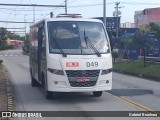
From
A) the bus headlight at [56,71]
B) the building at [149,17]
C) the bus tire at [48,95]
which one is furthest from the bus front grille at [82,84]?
the building at [149,17]

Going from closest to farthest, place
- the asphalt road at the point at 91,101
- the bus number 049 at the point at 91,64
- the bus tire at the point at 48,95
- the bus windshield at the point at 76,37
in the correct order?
1. the asphalt road at the point at 91,101
2. the bus number 049 at the point at 91,64
3. the bus windshield at the point at 76,37
4. the bus tire at the point at 48,95

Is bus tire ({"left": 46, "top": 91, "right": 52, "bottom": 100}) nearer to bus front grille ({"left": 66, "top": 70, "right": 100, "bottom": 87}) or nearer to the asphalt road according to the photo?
the asphalt road

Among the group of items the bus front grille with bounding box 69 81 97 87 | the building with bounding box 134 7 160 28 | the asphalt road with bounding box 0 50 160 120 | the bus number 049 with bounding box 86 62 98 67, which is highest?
the building with bounding box 134 7 160 28

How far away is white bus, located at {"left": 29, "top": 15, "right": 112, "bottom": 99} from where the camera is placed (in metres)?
14.1

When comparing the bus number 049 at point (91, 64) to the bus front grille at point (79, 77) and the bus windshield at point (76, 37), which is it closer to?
the bus front grille at point (79, 77)

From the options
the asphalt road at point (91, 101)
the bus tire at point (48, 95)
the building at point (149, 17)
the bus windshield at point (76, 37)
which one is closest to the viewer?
the asphalt road at point (91, 101)

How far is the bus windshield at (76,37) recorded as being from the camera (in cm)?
1469

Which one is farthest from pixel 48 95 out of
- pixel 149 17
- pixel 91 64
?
pixel 149 17

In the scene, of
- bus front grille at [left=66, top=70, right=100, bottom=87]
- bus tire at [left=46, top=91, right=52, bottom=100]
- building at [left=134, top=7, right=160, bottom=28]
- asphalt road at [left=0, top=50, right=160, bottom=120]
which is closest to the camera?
asphalt road at [left=0, top=50, right=160, bottom=120]

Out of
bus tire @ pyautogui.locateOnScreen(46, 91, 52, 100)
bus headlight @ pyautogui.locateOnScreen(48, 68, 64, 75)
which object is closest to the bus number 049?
bus headlight @ pyautogui.locateOnScreen(48, 68, 64, 75)

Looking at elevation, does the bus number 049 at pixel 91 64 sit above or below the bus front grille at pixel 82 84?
above

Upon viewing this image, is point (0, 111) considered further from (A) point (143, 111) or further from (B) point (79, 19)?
(B) point (79, 19)

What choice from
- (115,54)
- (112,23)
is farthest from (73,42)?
(112,23)

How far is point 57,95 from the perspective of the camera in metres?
16.5
